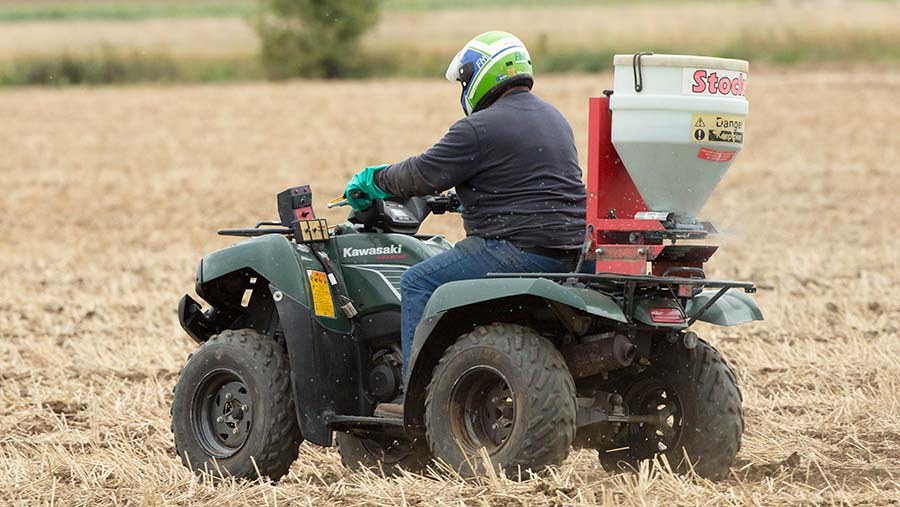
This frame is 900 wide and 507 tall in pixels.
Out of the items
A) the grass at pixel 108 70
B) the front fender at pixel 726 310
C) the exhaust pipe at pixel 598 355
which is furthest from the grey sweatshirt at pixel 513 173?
the grass at pixel 108 70

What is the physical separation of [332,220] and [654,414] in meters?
11.2

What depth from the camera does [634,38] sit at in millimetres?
44938

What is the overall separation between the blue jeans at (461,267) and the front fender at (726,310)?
1.76ft

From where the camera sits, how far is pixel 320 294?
20.3 ft

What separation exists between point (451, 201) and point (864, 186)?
13484 mm

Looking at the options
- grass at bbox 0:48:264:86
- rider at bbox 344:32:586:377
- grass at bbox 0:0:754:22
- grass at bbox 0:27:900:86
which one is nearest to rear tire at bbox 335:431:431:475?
rider at bbox 344:32:586:377

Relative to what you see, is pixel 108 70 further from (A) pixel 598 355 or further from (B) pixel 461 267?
(A) pixel 598 355

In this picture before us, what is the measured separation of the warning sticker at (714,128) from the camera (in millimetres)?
5234

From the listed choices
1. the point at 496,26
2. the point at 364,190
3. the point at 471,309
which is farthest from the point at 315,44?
the point at 471,309

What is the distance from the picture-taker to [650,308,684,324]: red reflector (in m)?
5.40

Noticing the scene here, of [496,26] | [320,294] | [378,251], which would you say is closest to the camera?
[320,294]

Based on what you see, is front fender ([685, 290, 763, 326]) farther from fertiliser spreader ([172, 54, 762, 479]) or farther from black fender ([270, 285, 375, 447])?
black fender ([270, 285, 375, 447])

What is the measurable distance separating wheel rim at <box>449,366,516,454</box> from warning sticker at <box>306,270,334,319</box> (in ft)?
2.92

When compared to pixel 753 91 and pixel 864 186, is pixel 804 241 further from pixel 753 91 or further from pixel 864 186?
pixel 753 91
